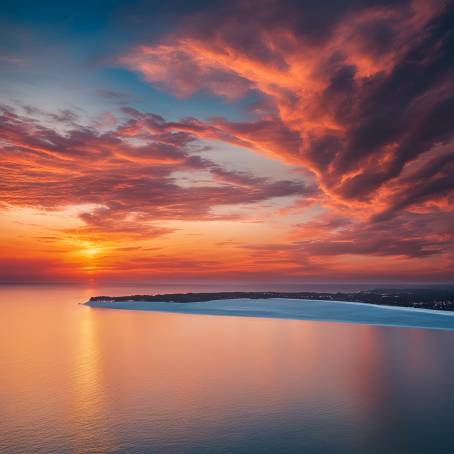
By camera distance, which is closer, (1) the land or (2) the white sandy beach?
(2) the white sandy beach

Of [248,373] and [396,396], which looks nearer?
[396,396]

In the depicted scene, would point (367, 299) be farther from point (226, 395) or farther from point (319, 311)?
point (226, 395)

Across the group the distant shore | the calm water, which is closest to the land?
the distant shore

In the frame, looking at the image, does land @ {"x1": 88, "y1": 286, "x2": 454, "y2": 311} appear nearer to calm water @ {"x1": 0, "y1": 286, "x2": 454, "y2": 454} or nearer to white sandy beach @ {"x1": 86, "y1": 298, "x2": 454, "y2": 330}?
white sandy beach @ {"x1": 86, "y1": 298, "x2": 454, "y2": 330}

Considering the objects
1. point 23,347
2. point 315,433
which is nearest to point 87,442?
point 315,433

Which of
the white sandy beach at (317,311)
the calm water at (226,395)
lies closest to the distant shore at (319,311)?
the white sandy beach at (317,311)

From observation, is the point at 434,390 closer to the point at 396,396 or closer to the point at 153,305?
the point at 396,396
